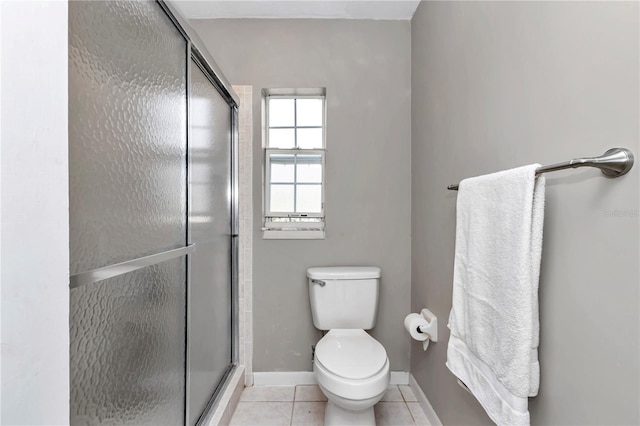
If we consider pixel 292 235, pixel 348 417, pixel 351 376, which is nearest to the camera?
pixel 351 376

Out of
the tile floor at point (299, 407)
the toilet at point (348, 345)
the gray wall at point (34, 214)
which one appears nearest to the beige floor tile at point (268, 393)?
the tile floor at point (299, 407)

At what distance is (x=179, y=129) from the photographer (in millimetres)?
1098

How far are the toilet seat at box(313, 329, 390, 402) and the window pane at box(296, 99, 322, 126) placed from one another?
4.45 ft

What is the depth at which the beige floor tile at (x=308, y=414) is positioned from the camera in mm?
1636

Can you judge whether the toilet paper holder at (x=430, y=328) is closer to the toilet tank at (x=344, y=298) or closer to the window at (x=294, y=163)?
the toilet tank at (x=344, y=298)

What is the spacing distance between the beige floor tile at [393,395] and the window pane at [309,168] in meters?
1.37

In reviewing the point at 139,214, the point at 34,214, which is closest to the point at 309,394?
the point at 139,214

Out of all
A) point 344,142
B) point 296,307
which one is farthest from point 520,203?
point 296,307

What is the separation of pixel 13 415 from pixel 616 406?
102 centimetres

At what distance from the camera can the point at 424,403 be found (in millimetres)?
1716

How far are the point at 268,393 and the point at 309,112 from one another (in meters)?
1.79

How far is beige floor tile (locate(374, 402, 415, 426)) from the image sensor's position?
1.64 metres

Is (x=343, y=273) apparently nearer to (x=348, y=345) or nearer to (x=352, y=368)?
(x=348, y=345)

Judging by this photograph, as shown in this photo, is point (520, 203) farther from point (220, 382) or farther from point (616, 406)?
point (220, 382)
